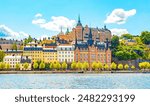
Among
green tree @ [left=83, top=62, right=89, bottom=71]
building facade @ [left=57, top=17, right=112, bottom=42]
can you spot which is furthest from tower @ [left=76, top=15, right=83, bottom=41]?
green tree @ [left=83, top=62, right=89, bottom=71]

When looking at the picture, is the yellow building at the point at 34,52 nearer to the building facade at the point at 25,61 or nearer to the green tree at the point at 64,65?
the building facade at the point at 25,61

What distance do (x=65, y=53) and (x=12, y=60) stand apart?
134 cm

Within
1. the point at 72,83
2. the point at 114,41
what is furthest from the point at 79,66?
the point at 72,83

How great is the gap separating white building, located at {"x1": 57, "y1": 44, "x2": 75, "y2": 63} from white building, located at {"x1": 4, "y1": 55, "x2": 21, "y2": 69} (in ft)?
3.37

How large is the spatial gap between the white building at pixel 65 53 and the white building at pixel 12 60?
1.03 metres

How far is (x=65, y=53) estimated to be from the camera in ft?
38.3

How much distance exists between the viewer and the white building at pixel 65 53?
36.8 feet

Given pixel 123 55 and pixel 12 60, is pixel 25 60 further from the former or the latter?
pixel 123 55

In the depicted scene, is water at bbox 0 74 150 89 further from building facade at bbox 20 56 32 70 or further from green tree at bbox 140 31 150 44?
building facade at bbox 20 56 32 70

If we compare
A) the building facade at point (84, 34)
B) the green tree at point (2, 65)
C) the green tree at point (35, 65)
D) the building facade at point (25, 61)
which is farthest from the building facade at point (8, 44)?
the building facade at point (84, 34)

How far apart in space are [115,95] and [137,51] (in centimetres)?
841

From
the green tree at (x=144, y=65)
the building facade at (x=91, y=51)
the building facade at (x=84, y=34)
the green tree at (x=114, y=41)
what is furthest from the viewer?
the green tree at (x=144, y=65)

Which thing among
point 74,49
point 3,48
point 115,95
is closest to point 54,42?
point 74,49

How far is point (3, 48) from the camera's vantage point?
12203 millimetres
